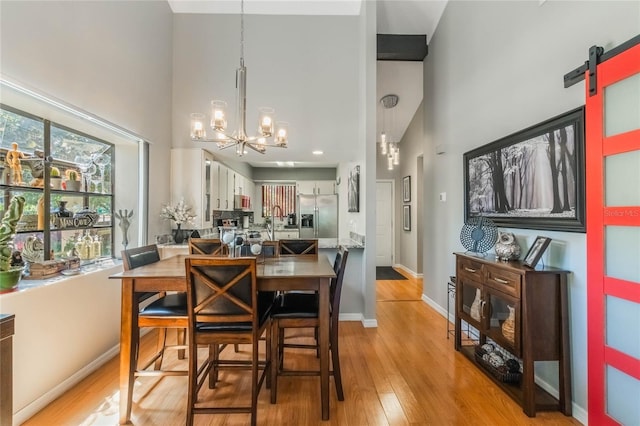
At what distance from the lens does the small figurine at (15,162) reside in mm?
2129

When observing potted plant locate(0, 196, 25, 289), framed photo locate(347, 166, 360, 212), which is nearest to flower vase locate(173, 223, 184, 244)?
potted plant locate(0, 196, 25, 289)

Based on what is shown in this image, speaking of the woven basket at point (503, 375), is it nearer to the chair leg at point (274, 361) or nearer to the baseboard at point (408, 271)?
the chair leg at point (274, 361)

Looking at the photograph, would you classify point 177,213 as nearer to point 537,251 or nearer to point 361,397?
point 361,397

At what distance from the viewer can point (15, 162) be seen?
217 cm

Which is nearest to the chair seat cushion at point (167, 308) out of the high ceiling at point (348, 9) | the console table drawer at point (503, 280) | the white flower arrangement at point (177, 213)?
the white flower arrangement at point (177, 213)

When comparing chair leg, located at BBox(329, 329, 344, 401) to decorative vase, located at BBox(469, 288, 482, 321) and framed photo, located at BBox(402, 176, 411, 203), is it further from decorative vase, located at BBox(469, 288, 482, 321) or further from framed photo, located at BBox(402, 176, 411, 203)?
framed photo, located at BBox(402, 176, 411, 203)

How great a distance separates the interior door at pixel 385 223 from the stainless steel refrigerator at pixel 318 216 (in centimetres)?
139

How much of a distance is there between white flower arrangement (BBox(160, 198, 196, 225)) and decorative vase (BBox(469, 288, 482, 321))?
3398 millimetres

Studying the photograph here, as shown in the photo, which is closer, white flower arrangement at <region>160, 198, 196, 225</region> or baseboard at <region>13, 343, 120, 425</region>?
baseboard at <region>13, 343, 120, 425</region>

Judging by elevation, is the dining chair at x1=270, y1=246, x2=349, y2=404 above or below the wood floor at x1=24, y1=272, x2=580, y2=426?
above

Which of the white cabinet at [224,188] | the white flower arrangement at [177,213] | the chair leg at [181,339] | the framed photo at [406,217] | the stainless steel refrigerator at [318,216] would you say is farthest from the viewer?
the framed photo at [406,217]

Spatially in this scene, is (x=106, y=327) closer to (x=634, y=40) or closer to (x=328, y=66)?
(x=328, y=66)

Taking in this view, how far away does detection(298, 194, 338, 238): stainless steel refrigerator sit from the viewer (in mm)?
6508

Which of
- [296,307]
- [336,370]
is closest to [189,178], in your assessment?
[296,307]
